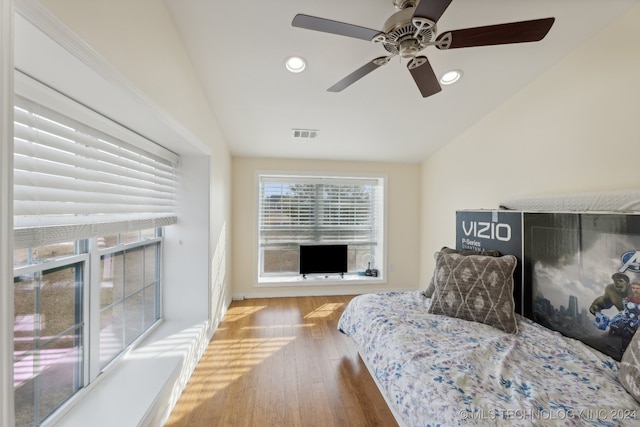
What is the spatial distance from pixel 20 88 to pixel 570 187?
10.4ft

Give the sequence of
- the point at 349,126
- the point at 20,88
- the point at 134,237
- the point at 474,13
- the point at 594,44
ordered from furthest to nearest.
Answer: the point at 349,126, the point at 134,237, the point at 594,44, the point at 474,13, the point at 20,88

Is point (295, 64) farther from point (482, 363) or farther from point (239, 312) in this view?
point (239, 312)

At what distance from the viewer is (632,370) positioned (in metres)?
1.17

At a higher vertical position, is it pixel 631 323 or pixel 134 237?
pixel 134 237

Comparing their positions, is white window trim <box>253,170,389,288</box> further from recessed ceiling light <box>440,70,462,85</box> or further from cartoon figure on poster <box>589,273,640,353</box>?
cartoon figure on poster <box>589,273,640,353</box>

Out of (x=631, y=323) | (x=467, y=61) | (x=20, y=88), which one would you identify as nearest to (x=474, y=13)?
(x=467, y=61)

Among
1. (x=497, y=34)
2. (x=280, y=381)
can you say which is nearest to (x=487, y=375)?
(x=280, y=381)

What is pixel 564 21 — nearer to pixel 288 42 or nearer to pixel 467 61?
pixel 467 61

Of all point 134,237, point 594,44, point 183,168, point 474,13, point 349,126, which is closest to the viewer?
point 474,13

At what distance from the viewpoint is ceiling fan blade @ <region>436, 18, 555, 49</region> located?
121 centimetres

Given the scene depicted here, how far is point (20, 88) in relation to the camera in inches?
36.8

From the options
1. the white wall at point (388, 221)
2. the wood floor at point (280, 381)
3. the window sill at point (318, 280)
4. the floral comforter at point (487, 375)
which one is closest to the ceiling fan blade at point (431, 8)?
the floral comforter at point (487, 375)

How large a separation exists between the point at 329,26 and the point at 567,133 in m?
1.99

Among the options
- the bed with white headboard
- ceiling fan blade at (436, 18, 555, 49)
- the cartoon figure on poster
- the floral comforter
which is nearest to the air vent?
ceiling fan blade at (436, 18, 555, 49)
